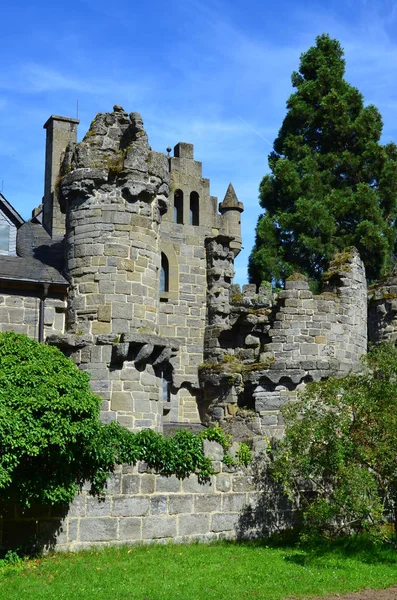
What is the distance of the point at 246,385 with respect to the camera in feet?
72.9

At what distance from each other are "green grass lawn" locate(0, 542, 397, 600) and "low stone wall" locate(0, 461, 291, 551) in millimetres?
309

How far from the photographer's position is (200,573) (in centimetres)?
1278

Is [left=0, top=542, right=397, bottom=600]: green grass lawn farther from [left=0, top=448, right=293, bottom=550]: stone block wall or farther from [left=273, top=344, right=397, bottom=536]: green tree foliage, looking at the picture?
[left=273, top=344, right=397, bottom=536]: green tree foliage

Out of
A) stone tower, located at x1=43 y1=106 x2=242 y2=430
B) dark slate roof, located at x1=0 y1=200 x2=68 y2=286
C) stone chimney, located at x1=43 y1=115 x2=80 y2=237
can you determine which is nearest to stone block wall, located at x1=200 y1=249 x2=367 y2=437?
stone tower, located at x1=43 y1=106 x2=242 y2=430

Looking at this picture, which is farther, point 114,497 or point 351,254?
point 351,254

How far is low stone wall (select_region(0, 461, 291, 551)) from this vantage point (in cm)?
1376

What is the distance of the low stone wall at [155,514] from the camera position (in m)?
13.8

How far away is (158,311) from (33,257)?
338 centimetres

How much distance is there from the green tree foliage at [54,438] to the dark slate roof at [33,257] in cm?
446

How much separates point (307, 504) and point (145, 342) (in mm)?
4619

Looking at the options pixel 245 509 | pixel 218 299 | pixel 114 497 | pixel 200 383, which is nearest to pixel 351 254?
pixel 218 299

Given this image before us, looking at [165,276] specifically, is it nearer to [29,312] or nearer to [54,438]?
[29,312]

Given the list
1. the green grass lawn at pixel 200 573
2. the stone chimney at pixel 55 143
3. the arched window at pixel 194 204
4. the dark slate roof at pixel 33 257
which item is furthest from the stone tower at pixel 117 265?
the arched window at pixel 194 204

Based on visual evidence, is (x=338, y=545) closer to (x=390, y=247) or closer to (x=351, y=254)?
(x=351, y=254)
